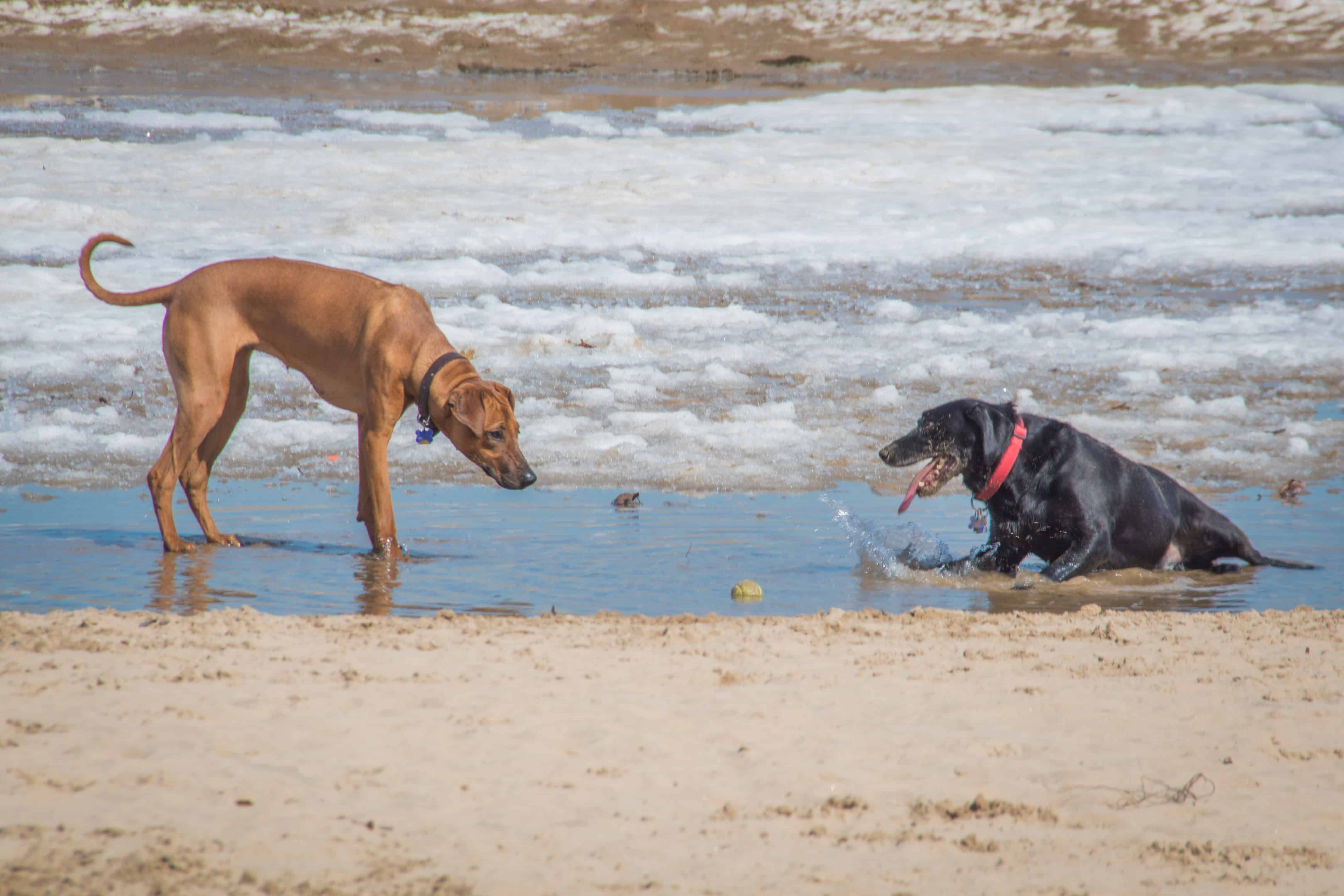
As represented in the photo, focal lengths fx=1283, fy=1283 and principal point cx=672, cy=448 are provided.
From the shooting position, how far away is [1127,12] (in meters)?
32.4

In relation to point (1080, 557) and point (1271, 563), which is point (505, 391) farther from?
point (1271, 563)

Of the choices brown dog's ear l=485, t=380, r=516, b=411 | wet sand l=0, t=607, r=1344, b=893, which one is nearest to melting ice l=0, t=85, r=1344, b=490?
brown dog's ear l=485, t=380, r=516, b=411

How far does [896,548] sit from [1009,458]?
73cm

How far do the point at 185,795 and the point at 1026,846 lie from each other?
1937 millimetres

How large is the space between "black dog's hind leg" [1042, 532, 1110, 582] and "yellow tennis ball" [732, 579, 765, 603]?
1507mm

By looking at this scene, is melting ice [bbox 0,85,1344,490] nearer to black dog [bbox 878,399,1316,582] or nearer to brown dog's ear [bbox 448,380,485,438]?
black dog [bbox 878,399,1316,582]

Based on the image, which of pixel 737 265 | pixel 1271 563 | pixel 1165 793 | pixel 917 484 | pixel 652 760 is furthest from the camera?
pixel 737 265

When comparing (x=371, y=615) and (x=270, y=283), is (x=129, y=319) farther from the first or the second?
(x=371, y=615)

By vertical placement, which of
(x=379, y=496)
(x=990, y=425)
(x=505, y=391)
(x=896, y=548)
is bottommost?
(x=896, y=548)

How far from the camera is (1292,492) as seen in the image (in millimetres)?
7539

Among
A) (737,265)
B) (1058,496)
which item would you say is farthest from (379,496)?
(737,265)

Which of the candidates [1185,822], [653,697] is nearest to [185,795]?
[653,697]

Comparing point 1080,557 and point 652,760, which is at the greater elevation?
point 652,760

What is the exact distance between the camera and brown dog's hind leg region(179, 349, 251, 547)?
251 inches
